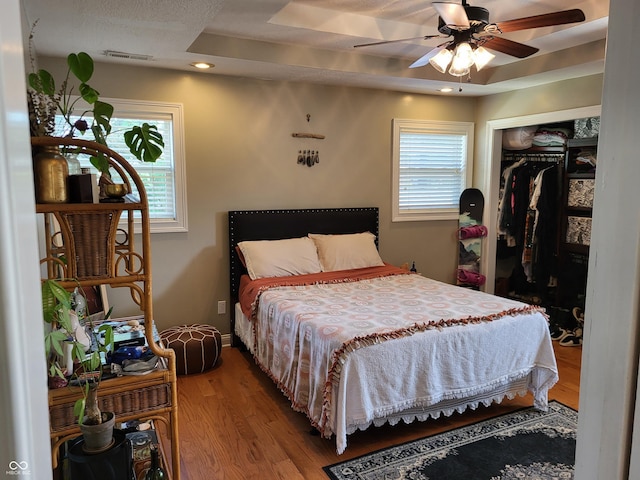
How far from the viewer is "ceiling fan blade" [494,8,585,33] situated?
2.29 meters

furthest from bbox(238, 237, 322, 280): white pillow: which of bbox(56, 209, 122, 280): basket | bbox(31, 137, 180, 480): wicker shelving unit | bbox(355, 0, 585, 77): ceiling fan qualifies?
bbox(56, 209, 122, 280): basket

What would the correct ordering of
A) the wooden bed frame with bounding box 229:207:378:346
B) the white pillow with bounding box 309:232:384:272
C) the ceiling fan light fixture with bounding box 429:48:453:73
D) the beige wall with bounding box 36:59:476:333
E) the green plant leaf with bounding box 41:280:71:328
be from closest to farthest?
1. the green plant leaf with bounding box 41:280:71:328
2. the ceiling fan light fixture with bounding box 429:48:453:73
3. the beige wall with bounding box 36:59:476:333
4. the wooden bed frame with bounding box 229:207:378:346
5. the white pillow with bounding box 309:232:384:272

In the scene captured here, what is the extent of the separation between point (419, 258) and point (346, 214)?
1.13 meters

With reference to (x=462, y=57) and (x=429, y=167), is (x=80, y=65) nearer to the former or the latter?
(x=462, y=57)

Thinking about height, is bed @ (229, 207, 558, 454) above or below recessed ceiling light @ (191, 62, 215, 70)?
below

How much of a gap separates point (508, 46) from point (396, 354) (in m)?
1.96

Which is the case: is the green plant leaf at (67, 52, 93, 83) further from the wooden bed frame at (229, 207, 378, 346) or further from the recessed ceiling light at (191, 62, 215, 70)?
the wooden bed frame at (229, 207, 378, 346)

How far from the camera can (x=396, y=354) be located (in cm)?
259

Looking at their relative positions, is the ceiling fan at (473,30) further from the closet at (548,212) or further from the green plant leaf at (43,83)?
the closet at (548,212)

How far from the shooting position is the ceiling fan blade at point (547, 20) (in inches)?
90.0

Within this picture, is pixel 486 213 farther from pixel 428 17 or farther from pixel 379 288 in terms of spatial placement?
pixel 428 17

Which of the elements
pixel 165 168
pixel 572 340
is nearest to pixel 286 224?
pixel 165 168

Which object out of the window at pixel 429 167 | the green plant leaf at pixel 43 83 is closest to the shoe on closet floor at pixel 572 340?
the window at pixel 429 167

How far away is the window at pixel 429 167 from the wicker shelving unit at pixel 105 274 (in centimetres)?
358
